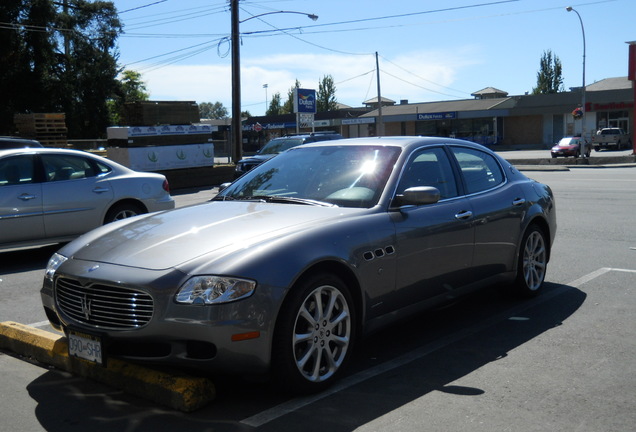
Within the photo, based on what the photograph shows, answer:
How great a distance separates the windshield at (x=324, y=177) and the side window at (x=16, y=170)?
14.3 ft

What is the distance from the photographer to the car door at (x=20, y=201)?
8.61 m

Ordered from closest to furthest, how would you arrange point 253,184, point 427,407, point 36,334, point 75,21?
point 427,407, point 36,334, point 253,184, point 75,21

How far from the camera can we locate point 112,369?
422cm

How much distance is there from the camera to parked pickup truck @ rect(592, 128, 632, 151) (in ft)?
174

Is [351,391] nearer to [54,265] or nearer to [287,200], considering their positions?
[287,200]

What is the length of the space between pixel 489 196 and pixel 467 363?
177 cm

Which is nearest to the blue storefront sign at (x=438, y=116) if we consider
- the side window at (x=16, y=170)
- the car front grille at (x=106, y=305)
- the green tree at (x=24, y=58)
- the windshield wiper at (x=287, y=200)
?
the green tree at (x=24, y=58)

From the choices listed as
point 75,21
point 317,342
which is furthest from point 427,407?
point 75,21

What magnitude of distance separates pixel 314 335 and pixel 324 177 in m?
1.50

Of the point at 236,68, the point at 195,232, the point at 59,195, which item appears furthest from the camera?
the point at 236,68

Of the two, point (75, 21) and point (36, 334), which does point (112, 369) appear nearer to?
point (36, 334)

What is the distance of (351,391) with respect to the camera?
4.20 meters

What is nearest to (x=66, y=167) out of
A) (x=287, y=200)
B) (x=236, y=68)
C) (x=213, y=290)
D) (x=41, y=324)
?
(x=41, y=324)

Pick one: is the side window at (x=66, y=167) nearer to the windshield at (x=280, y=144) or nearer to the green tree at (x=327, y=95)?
the windshield at (x=280, y=144)
